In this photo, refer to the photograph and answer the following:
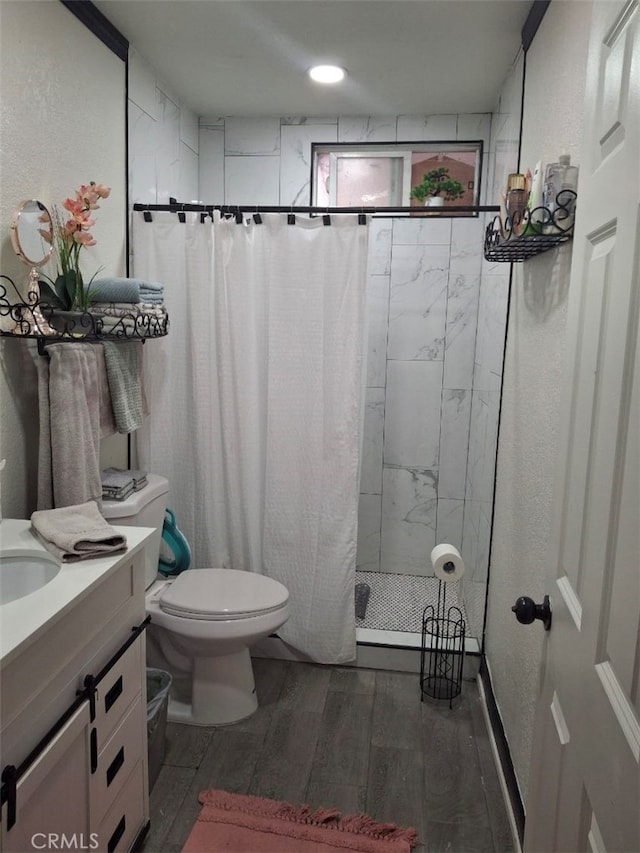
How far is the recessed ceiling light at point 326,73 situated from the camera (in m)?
2.55

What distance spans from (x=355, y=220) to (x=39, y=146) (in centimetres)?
114

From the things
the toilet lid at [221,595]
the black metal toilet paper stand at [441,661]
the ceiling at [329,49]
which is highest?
the ceiling at [329,49]

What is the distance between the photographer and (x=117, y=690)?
1.54 m

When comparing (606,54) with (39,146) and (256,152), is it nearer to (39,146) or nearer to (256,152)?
(39,146)

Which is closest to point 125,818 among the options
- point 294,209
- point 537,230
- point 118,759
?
point 118,759

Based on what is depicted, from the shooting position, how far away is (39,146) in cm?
187

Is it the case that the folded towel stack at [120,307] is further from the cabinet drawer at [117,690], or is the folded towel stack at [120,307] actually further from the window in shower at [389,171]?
the window in shower at [389,171]

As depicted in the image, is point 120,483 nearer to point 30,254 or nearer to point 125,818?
point 30,254

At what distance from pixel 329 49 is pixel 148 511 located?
1.85 meters

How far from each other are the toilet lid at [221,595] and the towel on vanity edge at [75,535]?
2.40 ft

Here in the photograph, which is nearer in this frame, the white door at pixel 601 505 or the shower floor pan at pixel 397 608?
the white door at pixel 601 505

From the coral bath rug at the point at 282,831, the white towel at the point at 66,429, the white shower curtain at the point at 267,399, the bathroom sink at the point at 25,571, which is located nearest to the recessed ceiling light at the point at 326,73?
the white shower curtain at the point at 267,399

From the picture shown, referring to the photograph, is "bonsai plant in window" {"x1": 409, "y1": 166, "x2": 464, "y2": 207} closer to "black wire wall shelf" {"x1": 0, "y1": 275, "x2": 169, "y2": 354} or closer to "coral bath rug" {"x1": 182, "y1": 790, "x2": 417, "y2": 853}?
"black wire wall shelf" {"x1": 0, "y1": 275, "x2": 169, "y2": 354}

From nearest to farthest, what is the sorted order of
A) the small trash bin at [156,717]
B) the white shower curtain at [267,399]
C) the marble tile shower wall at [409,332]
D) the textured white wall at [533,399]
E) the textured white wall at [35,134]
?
1. the textured white wall at [533,399]
2. the textured white wall at [35,134]
3. the small trash bin at [156,717]
4. the white shower curtain at [267,399]
5. the marble tile shower wall at [409,332]
